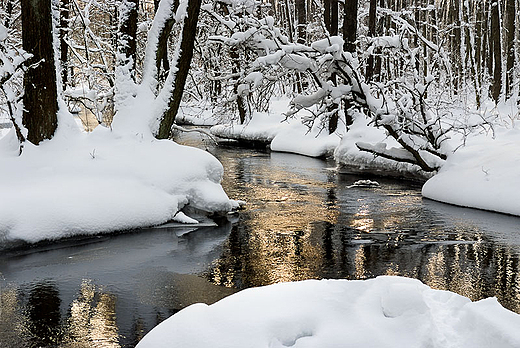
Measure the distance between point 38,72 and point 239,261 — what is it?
565 cm

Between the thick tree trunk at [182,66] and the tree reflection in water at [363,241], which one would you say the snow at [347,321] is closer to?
the tree reflection in water at [363,241]

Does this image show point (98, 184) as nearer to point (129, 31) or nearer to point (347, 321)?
point (129, 31)

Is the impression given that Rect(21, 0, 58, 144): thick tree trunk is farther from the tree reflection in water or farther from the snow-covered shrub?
the tree reflection in water

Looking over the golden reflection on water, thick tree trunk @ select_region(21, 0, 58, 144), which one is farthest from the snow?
thick tree trunk @ select_region(21, 0, 58, 144)

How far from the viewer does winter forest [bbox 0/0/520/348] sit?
411 centimetres

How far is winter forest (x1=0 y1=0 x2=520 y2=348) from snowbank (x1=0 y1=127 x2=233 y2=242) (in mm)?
33

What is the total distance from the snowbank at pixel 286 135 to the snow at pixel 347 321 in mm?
13052

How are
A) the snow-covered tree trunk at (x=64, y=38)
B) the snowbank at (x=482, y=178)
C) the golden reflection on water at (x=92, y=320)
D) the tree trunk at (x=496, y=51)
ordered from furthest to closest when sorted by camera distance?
1. the tree trunk at (x=496, y=51)
2. the snow-covered tree trunk at (x=64, y=38)
3. the snowbank at (x=482, y=178)
4. the golden reflection on water at (x=92, y=320)

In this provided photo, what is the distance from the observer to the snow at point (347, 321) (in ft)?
12.3

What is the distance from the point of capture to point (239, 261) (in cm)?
830

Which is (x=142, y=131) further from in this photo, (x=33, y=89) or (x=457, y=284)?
(x=457, y=284)

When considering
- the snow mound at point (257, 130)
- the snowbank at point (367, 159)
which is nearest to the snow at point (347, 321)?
the snowbank at point (367, 159)

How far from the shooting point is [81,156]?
10703 millimetres

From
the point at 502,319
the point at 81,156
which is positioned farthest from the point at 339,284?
the point at 81,156
